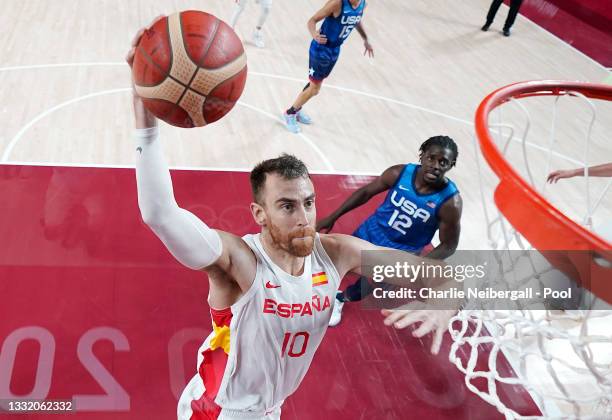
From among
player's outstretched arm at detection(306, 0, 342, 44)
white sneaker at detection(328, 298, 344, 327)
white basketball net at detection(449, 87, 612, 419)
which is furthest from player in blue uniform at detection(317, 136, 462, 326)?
player's outstretched arm at detection(306, 0, 342, 44)

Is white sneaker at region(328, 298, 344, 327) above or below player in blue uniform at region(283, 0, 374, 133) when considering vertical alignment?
below

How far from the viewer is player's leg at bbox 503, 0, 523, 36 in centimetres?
931

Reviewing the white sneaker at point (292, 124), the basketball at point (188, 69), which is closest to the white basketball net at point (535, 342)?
the basketball at point (188, 69)

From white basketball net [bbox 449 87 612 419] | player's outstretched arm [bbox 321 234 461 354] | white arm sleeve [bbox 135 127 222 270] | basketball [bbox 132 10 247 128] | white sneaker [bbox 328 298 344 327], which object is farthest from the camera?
white sneaker [bbox 328 298 344 327]

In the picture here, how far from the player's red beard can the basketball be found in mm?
523

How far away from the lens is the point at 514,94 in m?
2.68

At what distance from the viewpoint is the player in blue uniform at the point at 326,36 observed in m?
5.47

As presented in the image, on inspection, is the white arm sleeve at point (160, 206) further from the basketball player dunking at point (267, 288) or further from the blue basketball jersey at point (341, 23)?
the blue basketball jersey at point (341, 23)

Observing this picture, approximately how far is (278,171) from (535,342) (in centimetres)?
215

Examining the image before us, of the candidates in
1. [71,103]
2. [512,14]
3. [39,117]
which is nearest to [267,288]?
[39,117]

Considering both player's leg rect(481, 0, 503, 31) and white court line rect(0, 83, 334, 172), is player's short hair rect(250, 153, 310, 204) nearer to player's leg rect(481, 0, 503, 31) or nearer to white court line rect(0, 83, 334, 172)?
white court line rect(0, 83, 334, 172)

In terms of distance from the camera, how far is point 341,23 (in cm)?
557

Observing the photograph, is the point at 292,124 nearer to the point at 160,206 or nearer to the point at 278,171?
the point at 278,171

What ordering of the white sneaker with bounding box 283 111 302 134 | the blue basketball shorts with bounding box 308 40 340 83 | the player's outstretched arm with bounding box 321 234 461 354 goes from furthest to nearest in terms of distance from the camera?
the white sneaker with bounding box 283 111 302 134 → the blue basketball shorts with bounding box 308 40 340 83 → the player's outstretched arm with bounding box 321 234 461 354
